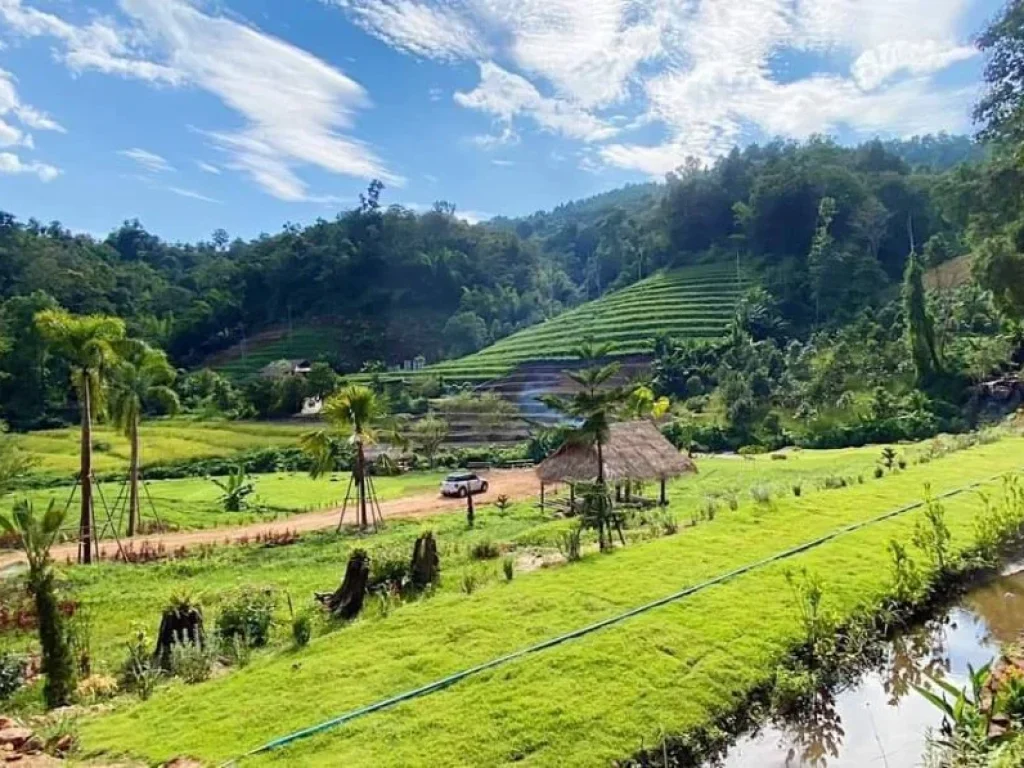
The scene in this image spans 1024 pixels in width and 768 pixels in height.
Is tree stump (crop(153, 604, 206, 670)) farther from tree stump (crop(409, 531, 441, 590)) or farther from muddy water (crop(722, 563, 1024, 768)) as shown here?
muddy water (crop(722, 563, 1024, 768))

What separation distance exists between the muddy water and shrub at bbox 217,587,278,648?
642 centimetres

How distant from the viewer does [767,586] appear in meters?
10.8

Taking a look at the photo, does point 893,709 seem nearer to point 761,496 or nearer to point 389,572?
point 761,496

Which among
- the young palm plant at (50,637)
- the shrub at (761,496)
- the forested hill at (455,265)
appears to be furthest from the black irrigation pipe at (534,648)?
the forested hill at (455,265)

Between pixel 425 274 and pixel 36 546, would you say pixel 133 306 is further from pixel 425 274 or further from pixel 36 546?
pixel 36 546

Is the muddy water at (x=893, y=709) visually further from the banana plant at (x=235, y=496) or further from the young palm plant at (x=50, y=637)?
the banana plant at (x=235, y=496)

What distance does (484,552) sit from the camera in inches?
603

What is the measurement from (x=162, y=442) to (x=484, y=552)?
113 feet

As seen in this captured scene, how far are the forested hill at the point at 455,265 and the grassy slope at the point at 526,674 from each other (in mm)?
52165

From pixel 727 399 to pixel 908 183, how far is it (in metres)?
42.2

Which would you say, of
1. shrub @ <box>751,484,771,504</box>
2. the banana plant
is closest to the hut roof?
shrub @ <box>751,484,771,504</box>

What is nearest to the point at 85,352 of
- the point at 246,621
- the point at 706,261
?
the point at 246,621

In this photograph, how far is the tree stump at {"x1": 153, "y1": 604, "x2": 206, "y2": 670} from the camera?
10195 mm

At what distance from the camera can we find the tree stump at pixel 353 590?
11.5m
